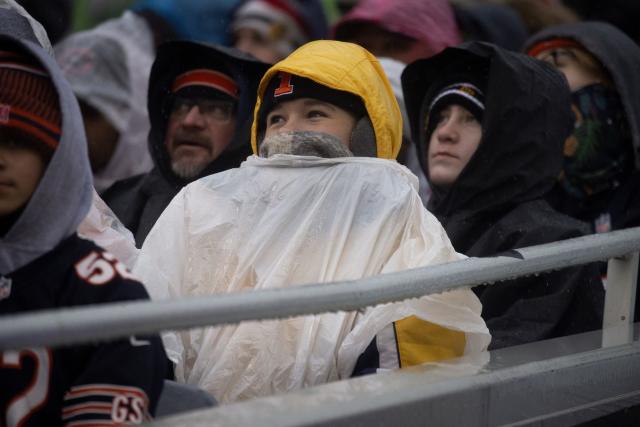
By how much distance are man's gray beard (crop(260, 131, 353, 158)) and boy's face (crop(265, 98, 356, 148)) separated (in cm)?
9

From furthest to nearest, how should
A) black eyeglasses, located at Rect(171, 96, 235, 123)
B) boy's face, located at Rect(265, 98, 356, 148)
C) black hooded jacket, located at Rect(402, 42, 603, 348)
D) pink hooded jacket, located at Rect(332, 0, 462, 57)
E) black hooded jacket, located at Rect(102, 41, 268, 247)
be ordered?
pink hooded jacket, located at Rect(332, 0, 462, 57), black eyeglasses, located at Rect(171, 96, 235, 123), black hooded jacket, located at Rect(102, 41, 268, 247), black hooded jacket, located at Rect(402, 42, 603, 348), boy's face, located at Rect(265, 98, 356, 148)

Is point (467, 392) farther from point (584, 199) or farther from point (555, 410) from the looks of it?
point (584, 199)

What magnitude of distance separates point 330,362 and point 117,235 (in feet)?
2.32

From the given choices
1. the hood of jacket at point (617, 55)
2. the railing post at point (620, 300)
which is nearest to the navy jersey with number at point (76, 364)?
the railing post at point (620, 300)

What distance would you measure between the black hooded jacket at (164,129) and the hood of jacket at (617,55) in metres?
1.61

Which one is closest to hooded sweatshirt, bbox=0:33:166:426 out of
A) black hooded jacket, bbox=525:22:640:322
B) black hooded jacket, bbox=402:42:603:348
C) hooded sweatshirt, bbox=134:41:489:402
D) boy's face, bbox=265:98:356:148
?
hooded sweatshirt, bbox=134:41:489:402

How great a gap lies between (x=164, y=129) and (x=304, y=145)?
1.64 meters

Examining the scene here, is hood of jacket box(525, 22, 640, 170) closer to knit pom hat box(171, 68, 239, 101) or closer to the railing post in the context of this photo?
knit pom hat box(171, 68, 239, 101)

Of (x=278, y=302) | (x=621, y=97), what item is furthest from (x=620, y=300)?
(x=621, y=97)

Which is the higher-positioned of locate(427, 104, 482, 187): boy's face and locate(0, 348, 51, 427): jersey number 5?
locate(0, 348, 51, 427): jersey number 5

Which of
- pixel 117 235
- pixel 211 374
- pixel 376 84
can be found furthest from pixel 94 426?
pixel 376 84

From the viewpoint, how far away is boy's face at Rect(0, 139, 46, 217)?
241 centimetres

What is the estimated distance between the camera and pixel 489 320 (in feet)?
12.5

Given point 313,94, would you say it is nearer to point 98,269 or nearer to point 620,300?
point 620,300
